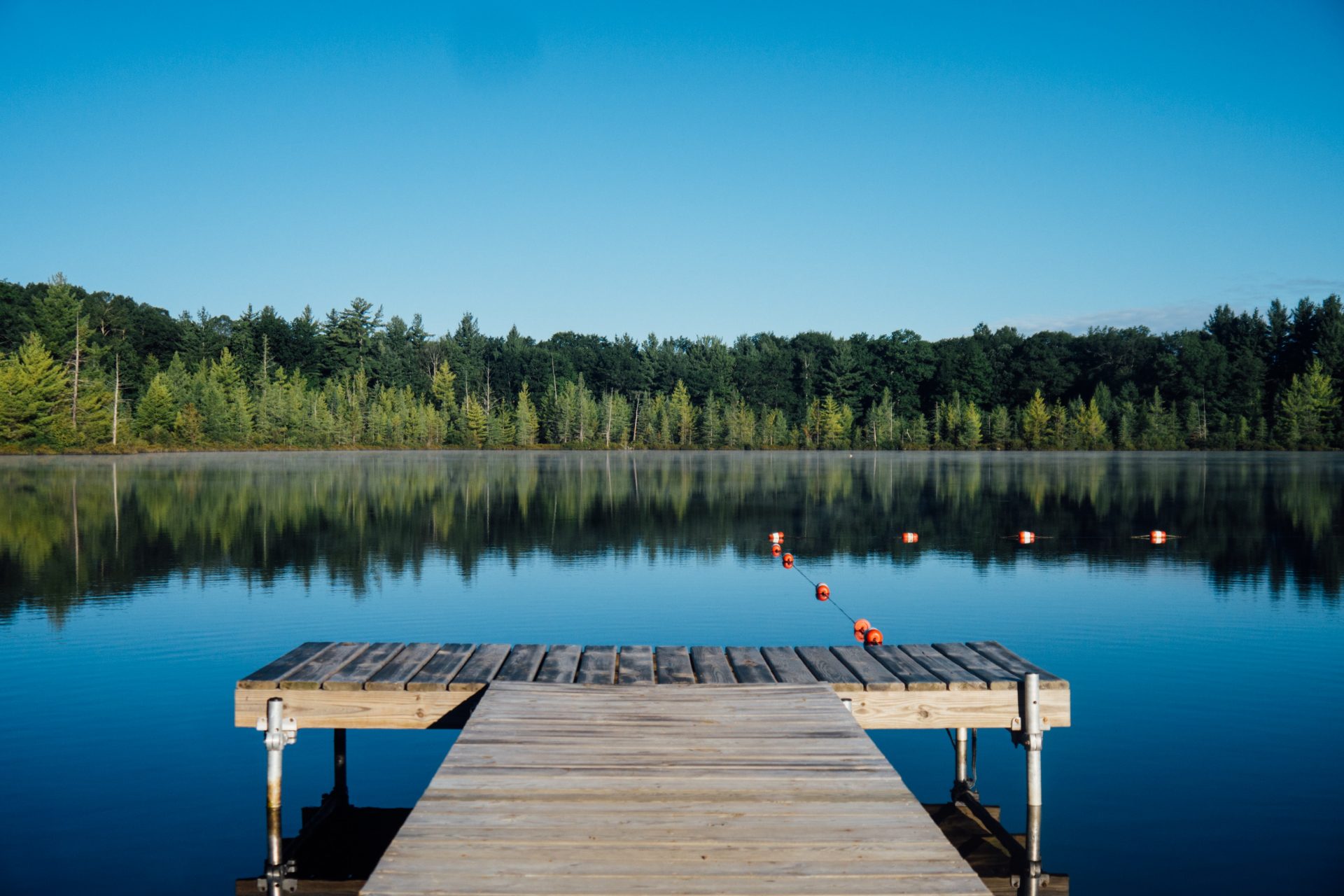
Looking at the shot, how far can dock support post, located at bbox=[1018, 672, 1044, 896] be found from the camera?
7066 millimetres

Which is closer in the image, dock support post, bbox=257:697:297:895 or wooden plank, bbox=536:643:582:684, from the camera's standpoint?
dock support post, bbox=257:697:297:895

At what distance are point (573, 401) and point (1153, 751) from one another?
95581 millimetres

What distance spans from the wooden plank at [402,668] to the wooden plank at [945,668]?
3902 mm

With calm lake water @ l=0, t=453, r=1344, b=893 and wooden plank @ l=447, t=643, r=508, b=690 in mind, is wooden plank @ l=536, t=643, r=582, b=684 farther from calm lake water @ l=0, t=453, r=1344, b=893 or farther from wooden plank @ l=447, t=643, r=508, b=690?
calm lake water @ l=0, t=453, r=1344, b=893

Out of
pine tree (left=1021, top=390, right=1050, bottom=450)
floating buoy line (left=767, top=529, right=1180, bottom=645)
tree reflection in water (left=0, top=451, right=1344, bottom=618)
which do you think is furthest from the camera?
pine tree (left=1021, top=390, right=1050, bottom=450)

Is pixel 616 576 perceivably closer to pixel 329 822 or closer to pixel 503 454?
pixel 329 822

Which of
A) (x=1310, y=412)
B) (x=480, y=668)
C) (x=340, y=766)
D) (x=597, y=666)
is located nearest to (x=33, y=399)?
(x=340, y=766)

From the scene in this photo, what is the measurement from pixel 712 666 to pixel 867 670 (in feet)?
4.02

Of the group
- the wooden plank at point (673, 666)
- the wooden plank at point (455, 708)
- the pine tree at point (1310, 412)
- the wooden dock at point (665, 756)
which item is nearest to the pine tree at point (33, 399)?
the wooden dock at point (665, 756)

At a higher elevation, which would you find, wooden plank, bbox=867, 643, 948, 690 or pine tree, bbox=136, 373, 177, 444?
pine tree, bbox=136, 373, 177, 444

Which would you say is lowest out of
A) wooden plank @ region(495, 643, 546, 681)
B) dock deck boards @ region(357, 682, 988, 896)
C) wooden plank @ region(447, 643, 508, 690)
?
dock deck boards @ region(357, 682, 988, 896)

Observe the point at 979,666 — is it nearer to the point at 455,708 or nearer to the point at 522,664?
the point at 522,664

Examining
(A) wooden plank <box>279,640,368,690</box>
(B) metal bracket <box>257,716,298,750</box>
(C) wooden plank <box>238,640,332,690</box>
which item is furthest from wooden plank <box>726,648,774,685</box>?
(C) wooden plank <box>238,640,332,690</box>

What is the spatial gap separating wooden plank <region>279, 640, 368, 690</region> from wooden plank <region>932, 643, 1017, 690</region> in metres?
4.78
